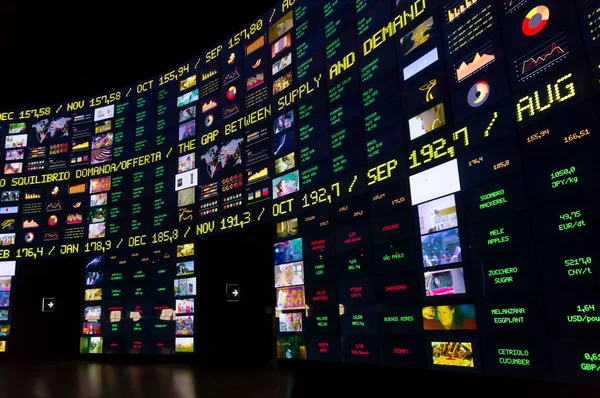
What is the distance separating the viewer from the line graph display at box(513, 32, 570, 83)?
6051 millimetres

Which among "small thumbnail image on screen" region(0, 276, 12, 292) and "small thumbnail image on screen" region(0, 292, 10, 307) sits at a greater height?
"small thumbnail image on screen" region(0, 276, 12, 292)

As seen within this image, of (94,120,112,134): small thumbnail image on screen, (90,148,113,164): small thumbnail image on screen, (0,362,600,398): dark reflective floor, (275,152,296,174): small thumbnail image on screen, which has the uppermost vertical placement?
(94,120,112,134): small thumbnail image on screen

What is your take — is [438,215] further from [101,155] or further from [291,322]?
[101,155]

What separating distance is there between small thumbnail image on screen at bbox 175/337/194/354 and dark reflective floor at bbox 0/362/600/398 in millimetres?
1553

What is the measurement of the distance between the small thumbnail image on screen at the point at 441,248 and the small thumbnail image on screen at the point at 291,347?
364 centimetres

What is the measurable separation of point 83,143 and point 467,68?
12854mm

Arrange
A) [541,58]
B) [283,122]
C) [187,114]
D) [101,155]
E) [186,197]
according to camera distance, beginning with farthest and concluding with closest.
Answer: [101,155], [187,114], [186,197], [283,122], [541,58]

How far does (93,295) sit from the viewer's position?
14.7m

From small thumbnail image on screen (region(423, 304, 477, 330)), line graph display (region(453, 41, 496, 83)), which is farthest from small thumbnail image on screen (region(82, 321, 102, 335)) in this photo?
line graph display (region(453, 41, 496, 83))

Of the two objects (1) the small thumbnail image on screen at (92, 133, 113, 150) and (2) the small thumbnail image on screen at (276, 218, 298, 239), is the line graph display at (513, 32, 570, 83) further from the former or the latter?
(1) the small thumbnail image on screen at (92, 133, 113, 150)

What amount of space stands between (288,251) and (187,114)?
5.76m

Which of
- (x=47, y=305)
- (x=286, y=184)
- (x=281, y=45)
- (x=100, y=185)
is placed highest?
(x=281, y=45)

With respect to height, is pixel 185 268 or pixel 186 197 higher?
pixel 186 197

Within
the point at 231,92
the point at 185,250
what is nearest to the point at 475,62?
the point at 231,92
